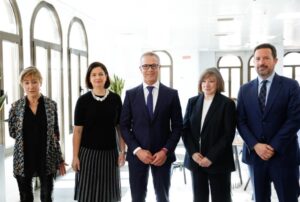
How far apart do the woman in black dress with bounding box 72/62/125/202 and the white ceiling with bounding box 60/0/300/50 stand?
292 cm

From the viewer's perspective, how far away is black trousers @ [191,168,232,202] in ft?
7.85

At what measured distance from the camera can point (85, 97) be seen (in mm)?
2449

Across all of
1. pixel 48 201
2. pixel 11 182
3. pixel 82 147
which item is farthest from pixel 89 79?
pixel 11 182

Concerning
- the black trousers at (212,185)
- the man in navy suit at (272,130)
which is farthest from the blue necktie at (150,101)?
the man in navy suit at (272,130)

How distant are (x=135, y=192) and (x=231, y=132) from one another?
34.6 inches

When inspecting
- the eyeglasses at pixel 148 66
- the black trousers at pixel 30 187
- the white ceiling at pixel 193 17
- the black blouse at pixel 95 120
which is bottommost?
the black trousers at pixel 30 187

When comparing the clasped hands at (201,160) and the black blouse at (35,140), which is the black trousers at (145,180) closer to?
the clasped hands at (201,160)

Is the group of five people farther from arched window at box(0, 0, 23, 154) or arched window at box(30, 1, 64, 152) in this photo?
arched window at box(30, 1, 64, 152)

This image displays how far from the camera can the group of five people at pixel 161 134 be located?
231 centimetres

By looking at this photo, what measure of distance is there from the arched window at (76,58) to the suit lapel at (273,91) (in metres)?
4.09

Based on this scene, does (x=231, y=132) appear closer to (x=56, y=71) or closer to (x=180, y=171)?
(x=180, y=171)

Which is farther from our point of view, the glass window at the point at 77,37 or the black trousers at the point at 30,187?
the glass window at the point at 77,37

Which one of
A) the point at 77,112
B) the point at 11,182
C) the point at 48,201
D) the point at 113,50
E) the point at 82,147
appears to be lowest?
the point at 11,182

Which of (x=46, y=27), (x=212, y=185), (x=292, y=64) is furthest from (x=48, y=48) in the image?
(x=292, y=64)
